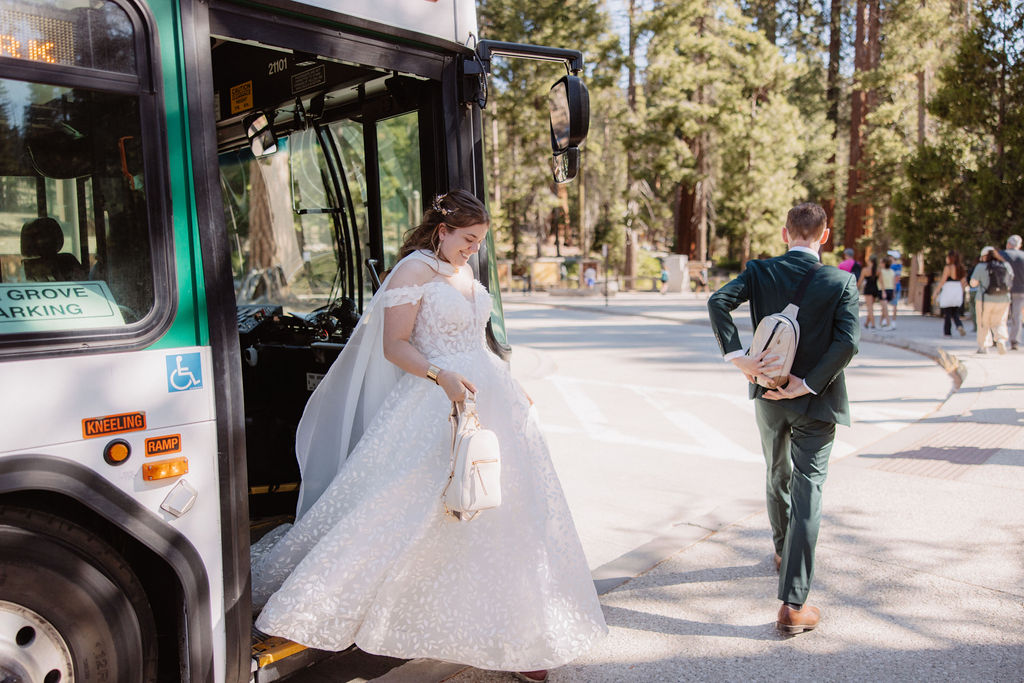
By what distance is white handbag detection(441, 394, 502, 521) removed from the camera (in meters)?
2.88

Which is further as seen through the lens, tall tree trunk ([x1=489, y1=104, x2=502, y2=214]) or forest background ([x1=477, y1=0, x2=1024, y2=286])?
tall tree trunk ([x1=489, y1=104, x2=502, y2=214])

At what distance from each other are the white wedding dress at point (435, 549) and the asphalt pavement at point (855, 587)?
45cm

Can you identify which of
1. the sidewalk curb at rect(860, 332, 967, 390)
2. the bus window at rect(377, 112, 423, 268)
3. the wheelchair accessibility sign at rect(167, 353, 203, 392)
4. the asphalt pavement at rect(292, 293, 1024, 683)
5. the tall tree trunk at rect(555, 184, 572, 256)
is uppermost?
the tall tree trunk at rect(555, 184, 572, 256)

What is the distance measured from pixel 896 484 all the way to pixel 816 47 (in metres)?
43.3

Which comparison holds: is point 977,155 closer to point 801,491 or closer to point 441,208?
point 801,491

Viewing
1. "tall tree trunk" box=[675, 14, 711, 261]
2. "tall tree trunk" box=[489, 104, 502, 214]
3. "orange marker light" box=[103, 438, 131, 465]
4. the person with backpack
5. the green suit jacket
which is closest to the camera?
"orange marker light" box=[103, 438, 131, 465]

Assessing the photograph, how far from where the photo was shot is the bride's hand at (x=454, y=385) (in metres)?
2.97

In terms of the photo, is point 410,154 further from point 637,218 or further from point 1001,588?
point 637,218

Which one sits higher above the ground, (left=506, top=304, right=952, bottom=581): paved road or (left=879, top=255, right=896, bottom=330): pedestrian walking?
(left=879, top=255, right=896, bottom=330): pedestrian walking

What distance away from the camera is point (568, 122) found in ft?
11.5

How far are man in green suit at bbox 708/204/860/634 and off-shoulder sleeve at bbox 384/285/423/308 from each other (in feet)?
4.83

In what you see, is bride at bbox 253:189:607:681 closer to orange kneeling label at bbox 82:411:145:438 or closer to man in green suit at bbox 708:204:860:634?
orange kneeling label at bbox 82:411:145:438

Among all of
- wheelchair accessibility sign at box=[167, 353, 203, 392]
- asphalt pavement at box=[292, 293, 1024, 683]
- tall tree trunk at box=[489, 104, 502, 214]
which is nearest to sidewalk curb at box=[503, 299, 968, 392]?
asphalt pavement at box=[292, 293, 1024, 683]

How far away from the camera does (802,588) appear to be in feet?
12.1
